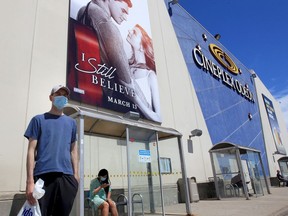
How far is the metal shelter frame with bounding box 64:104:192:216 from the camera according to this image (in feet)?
15.7

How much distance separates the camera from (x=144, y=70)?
1013cm

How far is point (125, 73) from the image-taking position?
9.24 metres

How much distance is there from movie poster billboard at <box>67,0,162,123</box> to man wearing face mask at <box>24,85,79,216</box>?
189 inches

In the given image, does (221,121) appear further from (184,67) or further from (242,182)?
(242,182)

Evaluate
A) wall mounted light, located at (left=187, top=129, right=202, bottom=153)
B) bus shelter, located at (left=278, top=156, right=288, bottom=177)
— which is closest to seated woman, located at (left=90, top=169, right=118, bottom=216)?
wall mounted light, located at (left=187, top=129, right=202, bottom=153)

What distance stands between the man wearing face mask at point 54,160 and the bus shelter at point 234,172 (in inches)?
359

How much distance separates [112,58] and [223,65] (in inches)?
490

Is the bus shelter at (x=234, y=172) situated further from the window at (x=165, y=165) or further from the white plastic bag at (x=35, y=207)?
the white plastic bag at (x=35, y=207)

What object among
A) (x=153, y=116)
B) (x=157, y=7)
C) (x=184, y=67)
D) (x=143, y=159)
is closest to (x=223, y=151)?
(x=153, y=116)

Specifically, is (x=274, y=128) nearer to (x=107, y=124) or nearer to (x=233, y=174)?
(x=233, y=174)

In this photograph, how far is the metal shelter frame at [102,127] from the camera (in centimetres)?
478

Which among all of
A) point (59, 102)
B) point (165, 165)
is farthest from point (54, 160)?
point (165, 165)

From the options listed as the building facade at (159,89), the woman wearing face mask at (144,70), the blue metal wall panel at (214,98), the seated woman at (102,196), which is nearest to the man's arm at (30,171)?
the seated woman at (102,196)

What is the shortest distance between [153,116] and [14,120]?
5.03 metres
